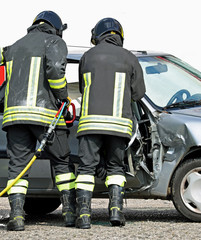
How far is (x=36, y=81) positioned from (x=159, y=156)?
123 centimetres

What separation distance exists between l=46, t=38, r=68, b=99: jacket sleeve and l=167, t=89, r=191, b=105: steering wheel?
3.63ft

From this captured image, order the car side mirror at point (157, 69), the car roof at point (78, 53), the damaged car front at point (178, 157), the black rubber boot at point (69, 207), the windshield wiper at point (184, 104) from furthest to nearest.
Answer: the car side mirror at point (157, 69)
the car roof at point (78, 53)
the windshield wiper at point (184, 104)
the damaged car front at point (178, 157)
the black rubber boot at point (69, 207)

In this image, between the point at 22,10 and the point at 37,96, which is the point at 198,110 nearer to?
the point at 37,96

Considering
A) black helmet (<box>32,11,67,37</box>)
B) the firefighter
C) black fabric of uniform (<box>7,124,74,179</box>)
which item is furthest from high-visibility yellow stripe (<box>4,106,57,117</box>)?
black helmet (<box>32,11,67,37</box>)

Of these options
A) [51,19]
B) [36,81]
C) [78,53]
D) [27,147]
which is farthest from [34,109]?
[78,53]

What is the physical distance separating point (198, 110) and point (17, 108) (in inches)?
62.2

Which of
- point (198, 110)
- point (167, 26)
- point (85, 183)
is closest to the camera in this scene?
point (85, 183)

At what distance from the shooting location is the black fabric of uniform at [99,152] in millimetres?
6121

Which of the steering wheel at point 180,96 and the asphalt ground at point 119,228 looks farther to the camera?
the steering wheel at point 180,96

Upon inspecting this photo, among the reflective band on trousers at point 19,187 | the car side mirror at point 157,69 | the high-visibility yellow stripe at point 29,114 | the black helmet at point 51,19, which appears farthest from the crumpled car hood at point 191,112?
the reflective band on trousers at point 19,187

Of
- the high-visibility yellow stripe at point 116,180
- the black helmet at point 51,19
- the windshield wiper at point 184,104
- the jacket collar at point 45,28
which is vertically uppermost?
the black helmet at point 51,19

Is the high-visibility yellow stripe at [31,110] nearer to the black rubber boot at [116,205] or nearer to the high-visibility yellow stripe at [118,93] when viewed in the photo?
the high-visibility yellow stripe at [118,93]

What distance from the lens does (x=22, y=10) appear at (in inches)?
599

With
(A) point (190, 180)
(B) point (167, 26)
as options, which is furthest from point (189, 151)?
(B) point (167, 26)
